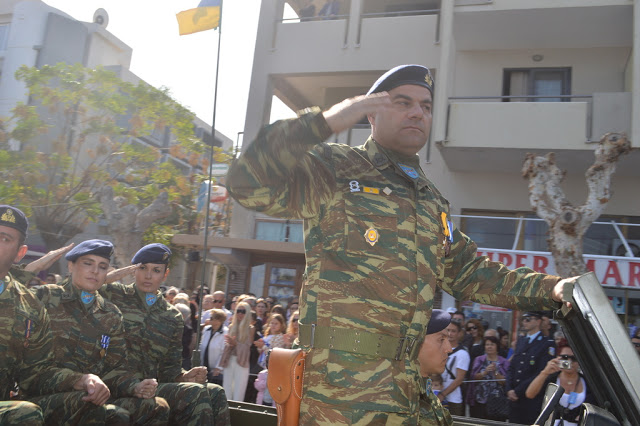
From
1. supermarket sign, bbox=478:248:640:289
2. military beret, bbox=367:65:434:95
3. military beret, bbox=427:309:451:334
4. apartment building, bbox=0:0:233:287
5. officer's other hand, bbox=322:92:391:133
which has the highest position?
apartment building, bbox=0:0:233:287

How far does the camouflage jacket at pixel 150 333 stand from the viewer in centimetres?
443

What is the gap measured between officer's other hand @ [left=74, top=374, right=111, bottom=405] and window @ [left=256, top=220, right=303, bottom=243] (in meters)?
12.5

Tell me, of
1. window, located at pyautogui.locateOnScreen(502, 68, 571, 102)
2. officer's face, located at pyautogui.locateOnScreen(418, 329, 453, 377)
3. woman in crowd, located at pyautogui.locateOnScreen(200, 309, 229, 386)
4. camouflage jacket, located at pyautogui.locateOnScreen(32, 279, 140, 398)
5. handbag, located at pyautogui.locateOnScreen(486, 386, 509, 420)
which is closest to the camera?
officer's face, located at pyautogui.locateOnScreen(418, 329, 453, 377)

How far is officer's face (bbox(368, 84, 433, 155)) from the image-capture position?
7.15ft

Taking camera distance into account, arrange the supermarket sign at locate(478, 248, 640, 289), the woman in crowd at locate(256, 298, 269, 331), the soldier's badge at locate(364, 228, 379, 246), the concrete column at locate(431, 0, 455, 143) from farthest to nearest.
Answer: the concrete column at locate(431, 0, 455, 143)
the supermarket sign at locate(478, 248, 640, 289)
the woman in crowd at locate(256, 298, 269, 331)
the soldier's badge at locate(364, 228, 379, 246)

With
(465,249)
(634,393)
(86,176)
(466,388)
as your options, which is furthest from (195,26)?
(86,176)

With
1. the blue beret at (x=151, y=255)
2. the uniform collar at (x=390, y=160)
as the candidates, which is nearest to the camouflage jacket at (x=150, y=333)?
the blue beret at (x=151, y=255)

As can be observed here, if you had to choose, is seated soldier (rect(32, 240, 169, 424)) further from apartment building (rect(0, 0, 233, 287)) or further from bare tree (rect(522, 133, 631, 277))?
apartment building (rect(0, 0, 233, 287))

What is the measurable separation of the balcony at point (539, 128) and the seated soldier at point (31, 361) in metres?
9.87

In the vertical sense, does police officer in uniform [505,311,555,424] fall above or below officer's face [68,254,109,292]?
below

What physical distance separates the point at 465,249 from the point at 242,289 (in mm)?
14300

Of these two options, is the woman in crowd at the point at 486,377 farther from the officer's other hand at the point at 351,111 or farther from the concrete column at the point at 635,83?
the concrete column at the point at 635,83

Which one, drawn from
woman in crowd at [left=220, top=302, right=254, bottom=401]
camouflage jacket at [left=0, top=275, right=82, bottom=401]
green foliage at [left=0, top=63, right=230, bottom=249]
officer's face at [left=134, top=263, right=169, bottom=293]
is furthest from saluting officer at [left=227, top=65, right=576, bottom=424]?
green foliage at [left=0, top=63, right=230, bottom=249]

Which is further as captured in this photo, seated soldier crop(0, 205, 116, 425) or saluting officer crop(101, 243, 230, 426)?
saluting officer crop(101, 243, 230, 426)
